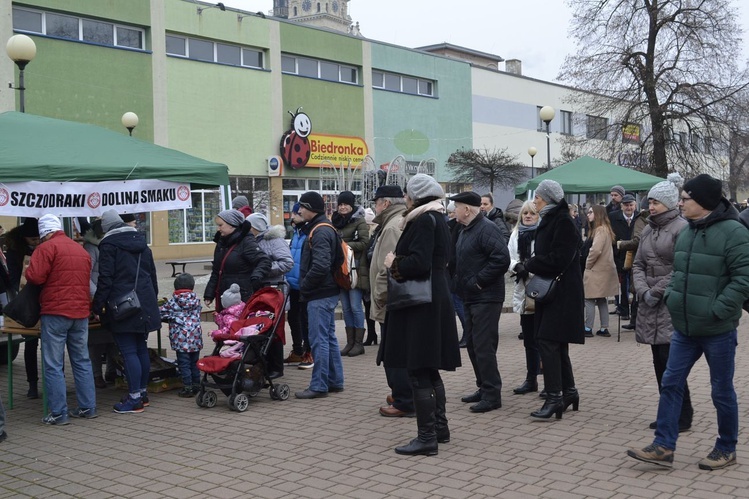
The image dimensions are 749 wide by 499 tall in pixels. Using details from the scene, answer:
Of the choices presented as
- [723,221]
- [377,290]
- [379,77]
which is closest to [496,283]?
[377,290]

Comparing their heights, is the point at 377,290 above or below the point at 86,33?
below

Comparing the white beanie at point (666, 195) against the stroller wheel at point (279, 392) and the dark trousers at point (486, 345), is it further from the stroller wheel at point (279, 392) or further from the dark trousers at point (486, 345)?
the stroller wheel at point (279, 392)

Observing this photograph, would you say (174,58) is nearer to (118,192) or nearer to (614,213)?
(614,213)

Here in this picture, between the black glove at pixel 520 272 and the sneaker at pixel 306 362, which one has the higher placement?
the black glove at pixel 520 272

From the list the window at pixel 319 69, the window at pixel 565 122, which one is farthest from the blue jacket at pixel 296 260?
the window at pixel 565 122

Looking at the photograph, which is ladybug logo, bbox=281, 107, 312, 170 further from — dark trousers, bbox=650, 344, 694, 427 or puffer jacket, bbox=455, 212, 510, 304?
dark trousers, bbox=650, 344, 694, 427

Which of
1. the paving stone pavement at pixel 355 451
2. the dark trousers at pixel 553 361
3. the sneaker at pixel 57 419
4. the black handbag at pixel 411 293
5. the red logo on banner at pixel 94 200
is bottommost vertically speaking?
the paving stone pavement at pixel 355 451

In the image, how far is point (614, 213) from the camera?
44.4 feet

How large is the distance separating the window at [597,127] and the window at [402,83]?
40.3 feet

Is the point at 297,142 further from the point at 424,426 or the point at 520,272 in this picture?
the point at 424,426

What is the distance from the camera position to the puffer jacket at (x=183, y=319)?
856 centimetres

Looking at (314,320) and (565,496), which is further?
(314,320)

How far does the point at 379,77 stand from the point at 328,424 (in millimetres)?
37229

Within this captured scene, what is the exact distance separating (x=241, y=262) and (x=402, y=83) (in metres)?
36.8
